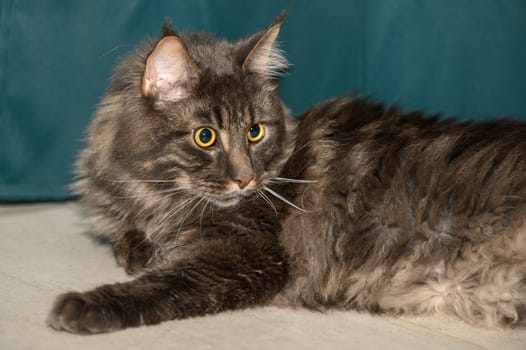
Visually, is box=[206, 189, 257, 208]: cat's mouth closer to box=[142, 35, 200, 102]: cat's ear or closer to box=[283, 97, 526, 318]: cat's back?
box=[283, 97, 526, 318]: cat's back

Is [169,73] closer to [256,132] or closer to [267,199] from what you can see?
[256,132]

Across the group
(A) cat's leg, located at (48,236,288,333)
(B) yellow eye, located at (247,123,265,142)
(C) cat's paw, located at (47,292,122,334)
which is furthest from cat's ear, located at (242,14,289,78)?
(C) cat's paw, located at (47,292,122,334)

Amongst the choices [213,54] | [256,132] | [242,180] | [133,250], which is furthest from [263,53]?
[133,250]

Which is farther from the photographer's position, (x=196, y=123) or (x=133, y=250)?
(x=133, y=250)

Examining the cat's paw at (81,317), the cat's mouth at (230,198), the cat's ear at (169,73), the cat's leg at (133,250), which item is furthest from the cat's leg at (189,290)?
the cat's ear at (169,73)

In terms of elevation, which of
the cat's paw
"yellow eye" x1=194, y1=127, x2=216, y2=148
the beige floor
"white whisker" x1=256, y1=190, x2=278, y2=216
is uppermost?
"yellow eye" x1=194, y1=127, x2=216, y2=148

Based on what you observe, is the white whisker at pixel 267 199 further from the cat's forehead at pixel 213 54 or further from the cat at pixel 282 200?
the cat's forehead at pixel 213 54

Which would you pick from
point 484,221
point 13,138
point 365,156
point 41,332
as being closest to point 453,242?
point 484,221

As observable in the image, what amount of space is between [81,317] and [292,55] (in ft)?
6.15

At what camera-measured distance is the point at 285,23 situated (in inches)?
128

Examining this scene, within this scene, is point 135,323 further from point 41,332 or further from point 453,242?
point 453,242

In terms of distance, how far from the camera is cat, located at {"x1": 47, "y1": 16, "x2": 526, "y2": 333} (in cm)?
209

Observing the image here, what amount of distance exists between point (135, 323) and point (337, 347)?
0.58 meters

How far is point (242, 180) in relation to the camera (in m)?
2.14
